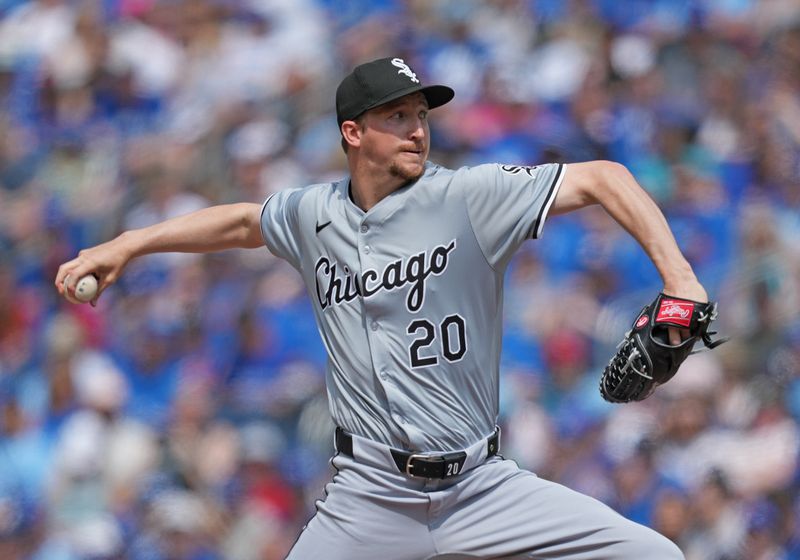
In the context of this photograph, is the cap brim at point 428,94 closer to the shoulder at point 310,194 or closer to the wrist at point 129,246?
the shoulder at point 310,194

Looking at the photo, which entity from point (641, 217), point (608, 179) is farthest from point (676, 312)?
point (608, 179)

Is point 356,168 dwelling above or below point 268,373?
above

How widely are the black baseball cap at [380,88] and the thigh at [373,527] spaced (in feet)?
3.50

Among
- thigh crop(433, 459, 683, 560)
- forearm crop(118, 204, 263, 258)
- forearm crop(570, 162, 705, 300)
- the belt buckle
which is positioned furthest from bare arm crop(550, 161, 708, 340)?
forearm crop(118, 204, 263, 258)

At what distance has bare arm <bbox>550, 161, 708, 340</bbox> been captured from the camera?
9.11 ft

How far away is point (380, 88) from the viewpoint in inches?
130

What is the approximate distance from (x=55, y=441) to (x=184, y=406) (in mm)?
699

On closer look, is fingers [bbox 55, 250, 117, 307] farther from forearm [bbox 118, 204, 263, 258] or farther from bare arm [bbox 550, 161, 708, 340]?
bare arm [bbox 550, 161, 708, 340]

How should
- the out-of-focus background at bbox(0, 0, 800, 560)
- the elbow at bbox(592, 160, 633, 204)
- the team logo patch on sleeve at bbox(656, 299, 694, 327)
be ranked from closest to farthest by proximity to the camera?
1. the team logo patch on sleeve at bbox(656, 299, 694, 327)
2. the elbow at bbox(592, 160, 633, 204)
3. the out-of-focus background at bbox(0, 0, 800, 560)

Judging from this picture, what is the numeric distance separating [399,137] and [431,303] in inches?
20.4

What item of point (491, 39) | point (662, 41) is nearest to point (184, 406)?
point (491, 39)

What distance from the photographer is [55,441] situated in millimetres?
5945

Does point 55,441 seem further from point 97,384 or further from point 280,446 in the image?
point 280,446

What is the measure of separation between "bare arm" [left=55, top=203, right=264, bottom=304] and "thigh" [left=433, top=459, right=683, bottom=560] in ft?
3.49
